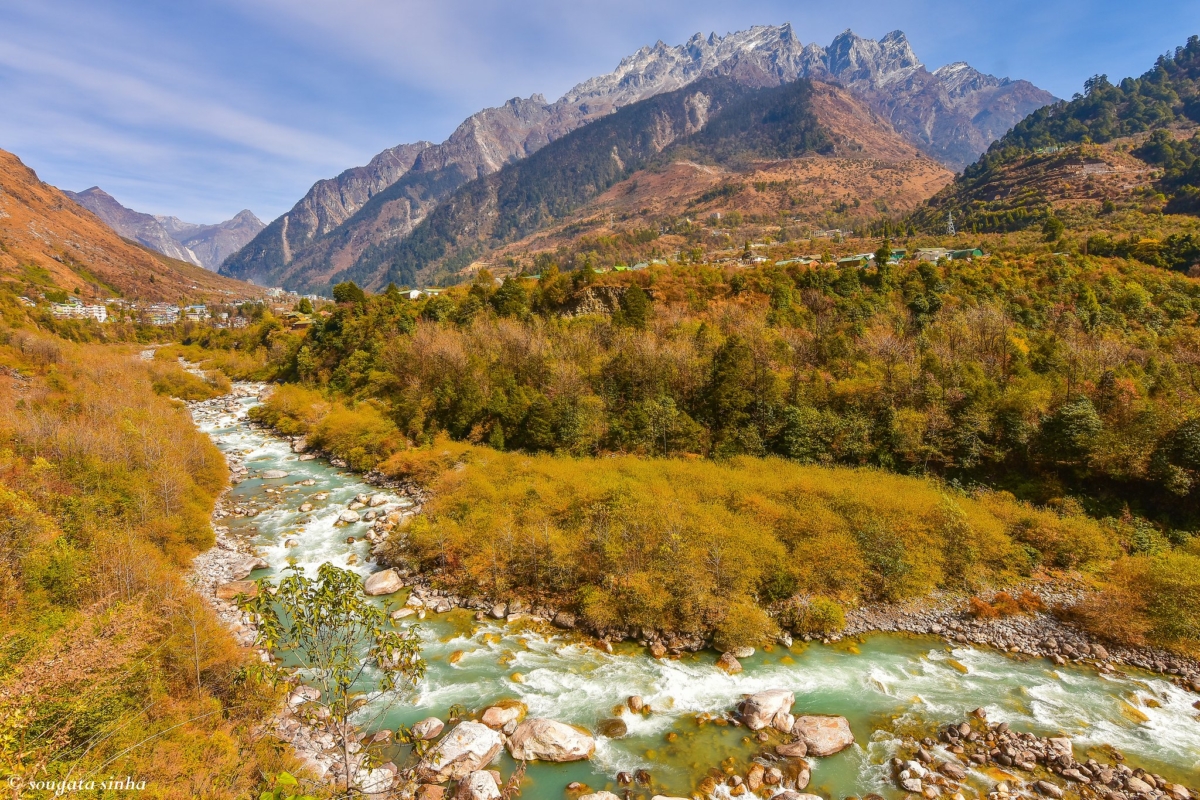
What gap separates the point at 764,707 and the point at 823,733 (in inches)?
73.1

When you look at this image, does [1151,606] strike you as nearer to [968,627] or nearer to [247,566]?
[968,627]

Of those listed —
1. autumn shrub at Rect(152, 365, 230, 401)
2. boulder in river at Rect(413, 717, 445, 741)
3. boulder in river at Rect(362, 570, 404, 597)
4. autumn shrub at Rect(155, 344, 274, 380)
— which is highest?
autumn shrub at Rect(155, 344, 274, 380)

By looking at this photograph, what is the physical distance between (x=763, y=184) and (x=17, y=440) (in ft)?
677

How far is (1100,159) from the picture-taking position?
97188 mm

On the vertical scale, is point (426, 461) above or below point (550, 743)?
above

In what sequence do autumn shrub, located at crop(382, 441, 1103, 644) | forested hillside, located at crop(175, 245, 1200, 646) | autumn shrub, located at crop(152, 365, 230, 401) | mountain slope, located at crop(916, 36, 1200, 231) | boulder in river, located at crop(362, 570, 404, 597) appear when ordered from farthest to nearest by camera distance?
mountain slope, located at crop(916, 36, 1200, 231)
autumn shrub, located at crop(152, 365, 230, 401)
forested hillside, located at crop(175, 245, 1200, 646)
boulder in river, located at crop(362, 570, 404, 597)
autumn shrub, located at crop(382, 441, 1103, 644)

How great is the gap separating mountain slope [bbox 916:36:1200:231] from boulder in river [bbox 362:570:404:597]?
10532 cm

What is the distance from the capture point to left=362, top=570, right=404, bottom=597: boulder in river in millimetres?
24484


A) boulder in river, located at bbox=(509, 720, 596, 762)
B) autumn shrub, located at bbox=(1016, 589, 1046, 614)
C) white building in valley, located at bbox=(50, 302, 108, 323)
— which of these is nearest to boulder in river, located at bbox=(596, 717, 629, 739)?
boulder in river, located at bbox=(509, 720, 596, 762)

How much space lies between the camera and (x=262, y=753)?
Answer: 1274 cm

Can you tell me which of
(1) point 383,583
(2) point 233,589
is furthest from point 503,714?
(2) point 233,589

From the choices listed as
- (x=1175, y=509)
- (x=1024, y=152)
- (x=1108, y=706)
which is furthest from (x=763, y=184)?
(x=1108, y=706)

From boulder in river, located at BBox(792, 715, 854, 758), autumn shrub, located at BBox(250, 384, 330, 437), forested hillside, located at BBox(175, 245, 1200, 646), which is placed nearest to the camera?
boulder in river, located at BBox(792, 715, 854, 758)

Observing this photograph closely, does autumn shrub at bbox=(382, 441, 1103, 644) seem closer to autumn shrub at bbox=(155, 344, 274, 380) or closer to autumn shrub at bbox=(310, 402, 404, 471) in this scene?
autumn shrub at bbox=(310, 402, 404, 471)
